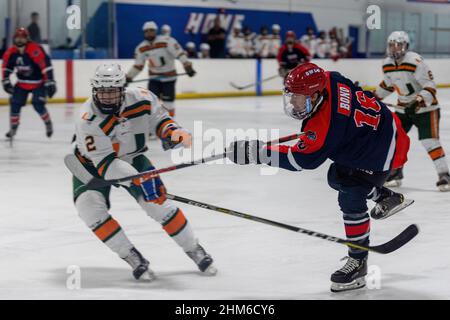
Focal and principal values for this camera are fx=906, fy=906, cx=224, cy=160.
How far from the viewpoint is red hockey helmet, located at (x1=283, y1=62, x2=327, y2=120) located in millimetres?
3648

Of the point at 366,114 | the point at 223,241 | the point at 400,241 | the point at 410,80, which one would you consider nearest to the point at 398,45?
the point at 410,80

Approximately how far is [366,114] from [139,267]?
47.8 inches

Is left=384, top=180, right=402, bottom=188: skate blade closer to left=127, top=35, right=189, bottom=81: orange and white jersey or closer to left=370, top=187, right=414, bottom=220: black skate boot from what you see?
left=370, top=187, right=414, bottom=220: black skate boot

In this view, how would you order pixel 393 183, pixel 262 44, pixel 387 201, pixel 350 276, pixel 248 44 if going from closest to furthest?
pixel 350 276 → pixel 387 201 → pixel 393 183 → pixel 248 44 → pixel 262 44

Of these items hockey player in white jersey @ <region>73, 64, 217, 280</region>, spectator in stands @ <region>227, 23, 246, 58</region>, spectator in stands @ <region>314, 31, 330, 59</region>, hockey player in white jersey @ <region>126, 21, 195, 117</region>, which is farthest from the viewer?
spectator in stands @ <region>314, 31, 330, 59</region>

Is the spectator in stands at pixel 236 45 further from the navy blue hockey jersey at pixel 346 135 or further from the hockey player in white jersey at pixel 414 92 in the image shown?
the navy blue hockey jersey at pixel 346 135

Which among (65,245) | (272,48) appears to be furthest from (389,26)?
(65,245)

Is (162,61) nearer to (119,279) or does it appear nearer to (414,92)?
(414,92)

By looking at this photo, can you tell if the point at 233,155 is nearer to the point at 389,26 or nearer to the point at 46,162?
the point at 46,162

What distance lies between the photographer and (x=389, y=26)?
866 inches

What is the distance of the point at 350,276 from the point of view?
3881mm

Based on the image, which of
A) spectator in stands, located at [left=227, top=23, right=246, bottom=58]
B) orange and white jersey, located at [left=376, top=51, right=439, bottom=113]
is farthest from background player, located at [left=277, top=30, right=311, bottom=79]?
orange and white jersey, located at [left=376, top=51, right=439, bottom=113]

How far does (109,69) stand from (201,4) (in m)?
15.6
